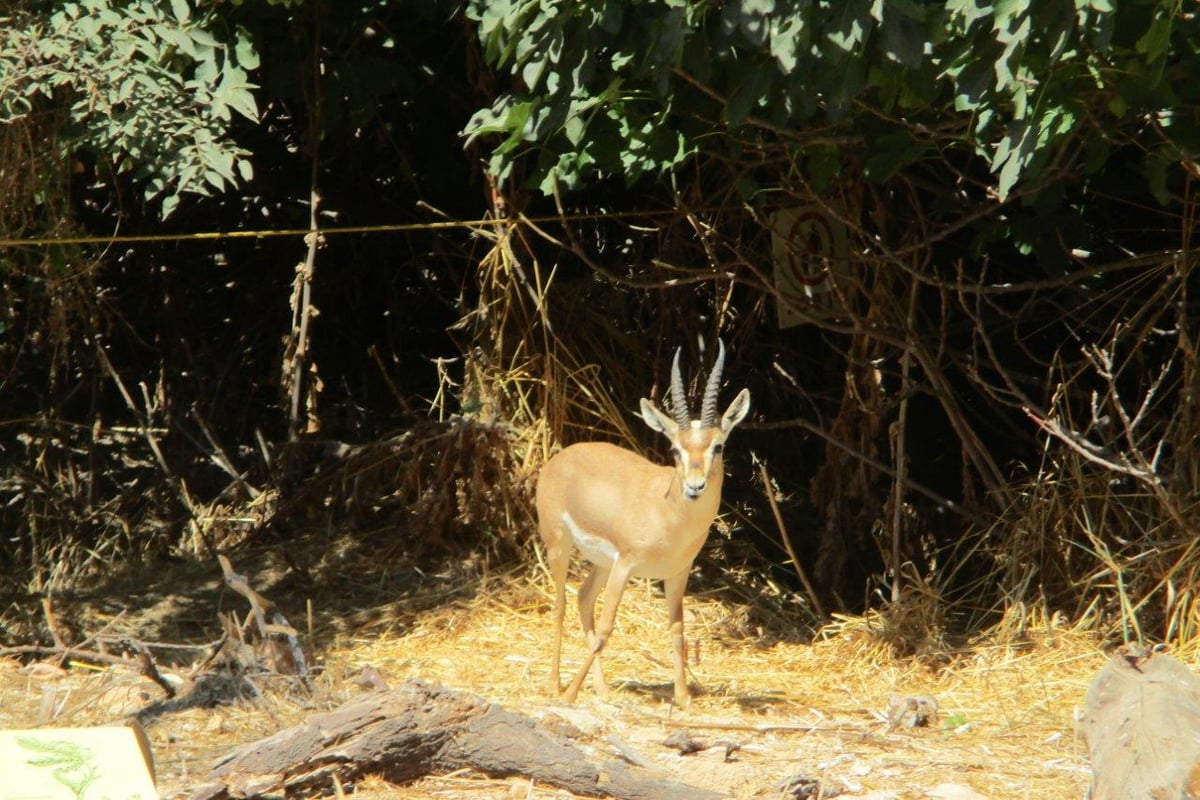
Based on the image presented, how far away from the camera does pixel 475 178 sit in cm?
916

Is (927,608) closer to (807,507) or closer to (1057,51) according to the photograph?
(807,507)

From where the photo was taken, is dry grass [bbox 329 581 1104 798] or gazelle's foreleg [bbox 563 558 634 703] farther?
gazelle's foreleg [bbox 563 558 634 703]

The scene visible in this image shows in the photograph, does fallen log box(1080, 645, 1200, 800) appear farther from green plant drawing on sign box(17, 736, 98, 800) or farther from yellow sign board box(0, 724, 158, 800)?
green plant drawing on sign box(17, 736, 98, 800)

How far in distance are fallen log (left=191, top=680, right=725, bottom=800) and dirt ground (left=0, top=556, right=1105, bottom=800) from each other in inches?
2.7

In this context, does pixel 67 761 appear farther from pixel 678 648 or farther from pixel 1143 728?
pixel 678 648

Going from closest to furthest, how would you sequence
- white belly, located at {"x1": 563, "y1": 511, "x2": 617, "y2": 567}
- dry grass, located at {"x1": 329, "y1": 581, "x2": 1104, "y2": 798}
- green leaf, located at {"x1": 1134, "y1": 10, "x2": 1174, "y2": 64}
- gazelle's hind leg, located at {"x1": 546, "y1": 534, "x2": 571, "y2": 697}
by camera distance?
green leaf, located at {"x1": 1134, "y1": 10, "x2": 1174, "y2": 64}
dry grass, located at {"x1": 329, "y1": 581, "x2": 1104, "y2": 798}
white belly, located at {"x1": 563, "y1": 511, "x2": 617, "y2": 567}
gazelle's hind leg, located at {"x1": 546, "y1": 534, "x2": 571, "y2": 697}

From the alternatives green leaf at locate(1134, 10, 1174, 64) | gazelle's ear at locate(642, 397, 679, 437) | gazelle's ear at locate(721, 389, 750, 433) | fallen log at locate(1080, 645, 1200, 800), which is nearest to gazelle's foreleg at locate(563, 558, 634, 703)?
gazelle's ear at locate(642, 397, 679, 437)

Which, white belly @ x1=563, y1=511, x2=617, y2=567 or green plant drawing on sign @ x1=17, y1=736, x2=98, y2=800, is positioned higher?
green plant drawing on sign @ x1=17, y1=736, x2=98, y2=800

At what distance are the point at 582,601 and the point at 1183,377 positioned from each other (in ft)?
10.8

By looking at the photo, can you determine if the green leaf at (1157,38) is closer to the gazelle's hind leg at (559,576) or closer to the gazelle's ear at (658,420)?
the gazelle's ear at (658,420)

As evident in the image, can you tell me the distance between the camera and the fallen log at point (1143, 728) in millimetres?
4578

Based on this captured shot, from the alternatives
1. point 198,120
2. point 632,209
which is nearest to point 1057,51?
point 198,120

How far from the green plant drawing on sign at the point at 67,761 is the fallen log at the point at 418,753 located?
1.20 m

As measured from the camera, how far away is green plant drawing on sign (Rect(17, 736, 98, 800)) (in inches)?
143
